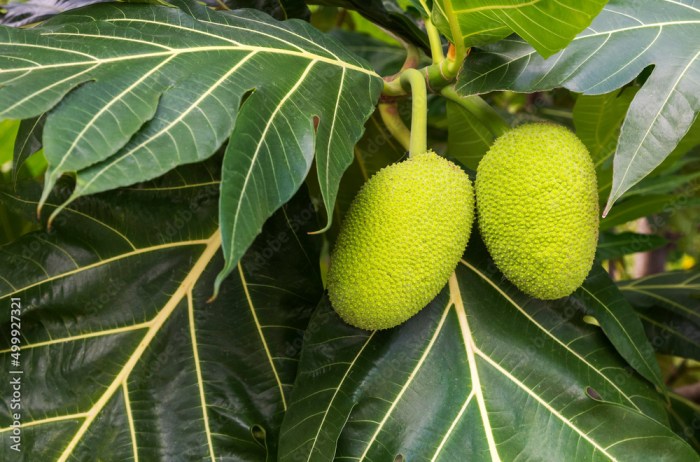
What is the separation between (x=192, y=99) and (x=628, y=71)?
1.73ft

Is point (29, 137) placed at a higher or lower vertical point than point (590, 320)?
higher

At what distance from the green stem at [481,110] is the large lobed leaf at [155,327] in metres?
0.25

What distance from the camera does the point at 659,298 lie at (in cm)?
136

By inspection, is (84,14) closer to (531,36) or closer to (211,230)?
(211,230)

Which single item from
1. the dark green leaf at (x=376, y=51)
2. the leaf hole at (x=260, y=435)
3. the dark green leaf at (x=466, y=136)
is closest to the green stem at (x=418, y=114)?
the dark green leaf at (x=466, y=136)

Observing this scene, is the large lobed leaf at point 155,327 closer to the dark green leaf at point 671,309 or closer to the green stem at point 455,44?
the green stem at point 455,44

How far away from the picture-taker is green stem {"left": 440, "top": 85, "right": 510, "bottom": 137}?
3.05ft

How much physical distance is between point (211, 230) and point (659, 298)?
2.97 ft

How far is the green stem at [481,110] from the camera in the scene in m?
0.93

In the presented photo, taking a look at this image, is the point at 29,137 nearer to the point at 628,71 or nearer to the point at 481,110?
the point at 481,110

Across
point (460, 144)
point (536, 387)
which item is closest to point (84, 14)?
point (460, 144)

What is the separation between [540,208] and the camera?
0.79 m

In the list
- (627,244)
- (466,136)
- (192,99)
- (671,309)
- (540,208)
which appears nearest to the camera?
(192,99)

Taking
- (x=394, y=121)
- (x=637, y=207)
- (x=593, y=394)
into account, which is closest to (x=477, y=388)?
(x=593, y=394)
